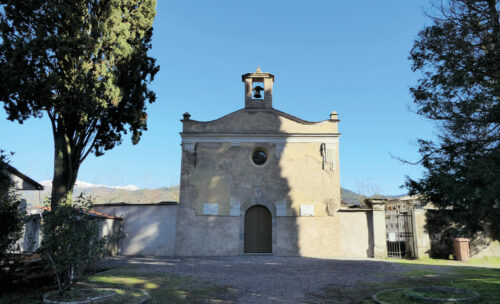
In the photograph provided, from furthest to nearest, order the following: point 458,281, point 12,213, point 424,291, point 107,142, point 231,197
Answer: point 231,197 → point 107,142 → point 458,281 → point 12,213 → point 424,291

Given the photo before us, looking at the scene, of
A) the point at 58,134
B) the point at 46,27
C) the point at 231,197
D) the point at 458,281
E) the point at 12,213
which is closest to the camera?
the point at 12,213

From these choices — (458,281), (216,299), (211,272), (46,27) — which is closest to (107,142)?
(46,27)

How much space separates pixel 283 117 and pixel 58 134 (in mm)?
9791

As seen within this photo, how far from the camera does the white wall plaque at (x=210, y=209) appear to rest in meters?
15.0

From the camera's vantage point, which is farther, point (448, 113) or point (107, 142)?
point (107, 142)

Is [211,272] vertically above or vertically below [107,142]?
below

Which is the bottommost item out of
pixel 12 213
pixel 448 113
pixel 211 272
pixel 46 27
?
pixel 211 272

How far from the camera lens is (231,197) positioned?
1517cm

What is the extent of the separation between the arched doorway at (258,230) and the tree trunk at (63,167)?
25.5 feet

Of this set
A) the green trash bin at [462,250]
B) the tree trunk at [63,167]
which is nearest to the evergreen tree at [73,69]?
the tree trunk at [63,167]

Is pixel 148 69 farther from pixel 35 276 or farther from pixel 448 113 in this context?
pixel 448 113

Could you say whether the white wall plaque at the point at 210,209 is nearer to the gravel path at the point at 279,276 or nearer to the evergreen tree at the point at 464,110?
the gravel path at the point at 279,276

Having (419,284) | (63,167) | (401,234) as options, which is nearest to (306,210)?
(401,234)

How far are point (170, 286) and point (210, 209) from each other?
24.9 ft
